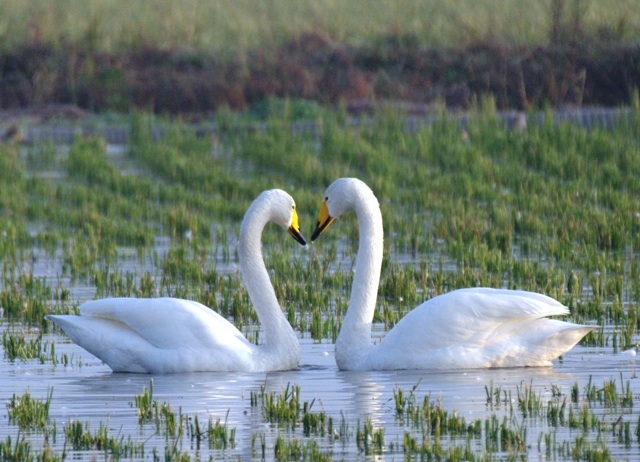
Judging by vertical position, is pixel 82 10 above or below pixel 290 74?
above

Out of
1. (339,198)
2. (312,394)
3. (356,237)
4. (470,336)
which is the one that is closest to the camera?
(312,394)

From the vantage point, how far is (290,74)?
93.9ft

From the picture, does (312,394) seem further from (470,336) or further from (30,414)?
(30,414)

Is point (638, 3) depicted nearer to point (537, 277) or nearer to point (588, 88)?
point (588, 88)

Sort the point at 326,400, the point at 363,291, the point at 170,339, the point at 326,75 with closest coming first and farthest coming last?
the point at 326,400
the point at 170,339
the point at 363,291
the point at 326,75

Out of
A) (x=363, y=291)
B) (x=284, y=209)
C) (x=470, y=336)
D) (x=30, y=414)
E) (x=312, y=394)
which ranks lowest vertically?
(x=30, y=414)

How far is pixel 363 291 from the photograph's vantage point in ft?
31.4

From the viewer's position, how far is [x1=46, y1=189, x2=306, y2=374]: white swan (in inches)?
358

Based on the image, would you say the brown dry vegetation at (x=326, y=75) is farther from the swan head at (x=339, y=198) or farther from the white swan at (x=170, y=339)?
the white swan at (x=170, y=339)

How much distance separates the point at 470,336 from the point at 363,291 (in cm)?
89

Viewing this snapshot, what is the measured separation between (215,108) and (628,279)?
16674 mm

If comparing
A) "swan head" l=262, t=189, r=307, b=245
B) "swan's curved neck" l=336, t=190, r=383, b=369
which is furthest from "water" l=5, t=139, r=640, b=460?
"swan head" l=262, t=189, r=307, b=245

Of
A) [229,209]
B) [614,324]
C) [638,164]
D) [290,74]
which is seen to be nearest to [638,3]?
[290,74]

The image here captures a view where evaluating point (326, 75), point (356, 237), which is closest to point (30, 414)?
point (356, 237)
